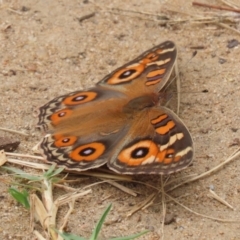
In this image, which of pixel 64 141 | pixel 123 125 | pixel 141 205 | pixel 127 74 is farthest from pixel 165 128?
pixel 127 74

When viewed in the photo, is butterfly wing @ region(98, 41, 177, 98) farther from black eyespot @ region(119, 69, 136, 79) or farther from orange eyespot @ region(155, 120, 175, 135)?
orange eyespot @ region(155, 120, 175, 135)

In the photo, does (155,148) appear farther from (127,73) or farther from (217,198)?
(127,73)

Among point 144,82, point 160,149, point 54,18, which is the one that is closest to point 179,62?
point 144,82

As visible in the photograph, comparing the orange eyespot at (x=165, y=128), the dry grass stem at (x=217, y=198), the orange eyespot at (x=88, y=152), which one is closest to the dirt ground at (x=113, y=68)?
the dry grass stem at (x=217, y=198)

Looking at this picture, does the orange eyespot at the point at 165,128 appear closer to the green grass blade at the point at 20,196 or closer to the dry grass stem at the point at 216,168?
the dry grass stem at the point at 216,168

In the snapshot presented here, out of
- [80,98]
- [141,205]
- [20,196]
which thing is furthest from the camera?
[80,98]

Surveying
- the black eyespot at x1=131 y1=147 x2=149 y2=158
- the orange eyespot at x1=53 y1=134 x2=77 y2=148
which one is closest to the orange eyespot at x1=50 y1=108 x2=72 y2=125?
the orange eyespot at x1=53 y1=134 x2=77 y2=148

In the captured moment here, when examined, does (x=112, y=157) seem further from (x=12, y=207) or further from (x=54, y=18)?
(x=54, y=18)
